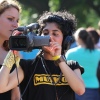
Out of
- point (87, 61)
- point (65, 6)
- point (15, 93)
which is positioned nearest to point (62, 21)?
point (15, 93)

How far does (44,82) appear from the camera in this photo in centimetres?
409

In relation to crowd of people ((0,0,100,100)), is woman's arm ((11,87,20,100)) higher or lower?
lower

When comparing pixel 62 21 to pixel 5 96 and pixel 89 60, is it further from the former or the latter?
pixel 89 60

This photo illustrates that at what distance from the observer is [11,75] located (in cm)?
412

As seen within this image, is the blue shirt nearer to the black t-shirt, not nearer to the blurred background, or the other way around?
the black t-shirt

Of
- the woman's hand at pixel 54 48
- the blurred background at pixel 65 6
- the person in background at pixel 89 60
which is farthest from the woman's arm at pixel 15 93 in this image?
the blurred background at pixel 65 6

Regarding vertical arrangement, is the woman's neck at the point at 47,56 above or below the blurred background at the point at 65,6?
below

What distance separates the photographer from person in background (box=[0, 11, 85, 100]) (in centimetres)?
404

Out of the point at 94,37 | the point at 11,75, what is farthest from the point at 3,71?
the point at 94,37

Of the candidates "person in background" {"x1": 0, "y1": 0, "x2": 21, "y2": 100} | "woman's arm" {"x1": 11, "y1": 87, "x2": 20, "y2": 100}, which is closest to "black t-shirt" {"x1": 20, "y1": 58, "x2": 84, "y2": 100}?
"woman's arm" {"x1": 11, "y1": 87, "x2": 20, "y2": 100}

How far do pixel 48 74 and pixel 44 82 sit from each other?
0.24 feet

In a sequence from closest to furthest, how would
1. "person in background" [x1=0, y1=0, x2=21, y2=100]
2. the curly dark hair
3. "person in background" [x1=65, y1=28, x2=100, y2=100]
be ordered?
the curly dark hair
"person in background" [x1=0, y1=0, x2=21, y2=100]
"person in background" [x1=65, y1=28, x2=100, y2=100]

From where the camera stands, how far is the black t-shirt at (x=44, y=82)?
4074mm

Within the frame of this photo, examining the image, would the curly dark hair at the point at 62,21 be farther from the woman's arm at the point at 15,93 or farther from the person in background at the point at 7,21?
the woman's arm at the point at 15,93
